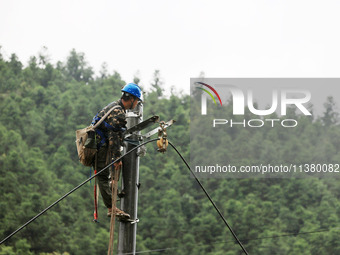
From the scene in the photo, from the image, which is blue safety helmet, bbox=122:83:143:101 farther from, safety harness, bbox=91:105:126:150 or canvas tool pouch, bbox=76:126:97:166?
canvas tool pouch, bbox=76:126:97:166

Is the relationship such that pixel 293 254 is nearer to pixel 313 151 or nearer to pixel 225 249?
pixel 225 249

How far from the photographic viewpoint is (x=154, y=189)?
43.0m

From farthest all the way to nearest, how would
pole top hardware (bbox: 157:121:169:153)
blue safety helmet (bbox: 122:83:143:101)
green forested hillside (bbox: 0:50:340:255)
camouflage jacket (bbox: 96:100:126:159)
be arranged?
1. green forested hillside (bbox: 0:50:340:255)
2. blue safety helmet (bbox: 122:83:143:101)
3. camouflage jacket (bbox: 96:100:126:159)
4. pole top hardware (bbox: 157:121:169:153)

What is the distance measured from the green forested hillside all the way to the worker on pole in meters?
26.7

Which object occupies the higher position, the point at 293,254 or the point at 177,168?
the point at 177,168

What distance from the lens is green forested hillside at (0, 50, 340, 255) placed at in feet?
117

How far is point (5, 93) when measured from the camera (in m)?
49.3

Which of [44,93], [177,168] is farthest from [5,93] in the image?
[177,168]

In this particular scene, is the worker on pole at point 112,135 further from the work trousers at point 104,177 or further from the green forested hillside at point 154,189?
the green forested hillside at point 154,189

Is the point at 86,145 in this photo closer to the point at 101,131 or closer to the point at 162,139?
the point at 101,131

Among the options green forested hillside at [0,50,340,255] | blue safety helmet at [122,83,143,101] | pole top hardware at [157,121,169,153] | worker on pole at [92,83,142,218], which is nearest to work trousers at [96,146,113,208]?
worker on pole at [92,83,142,218]

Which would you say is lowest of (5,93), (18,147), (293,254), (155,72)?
(293,254)

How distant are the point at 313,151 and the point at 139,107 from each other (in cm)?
4388

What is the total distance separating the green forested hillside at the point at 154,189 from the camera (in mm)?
35656
